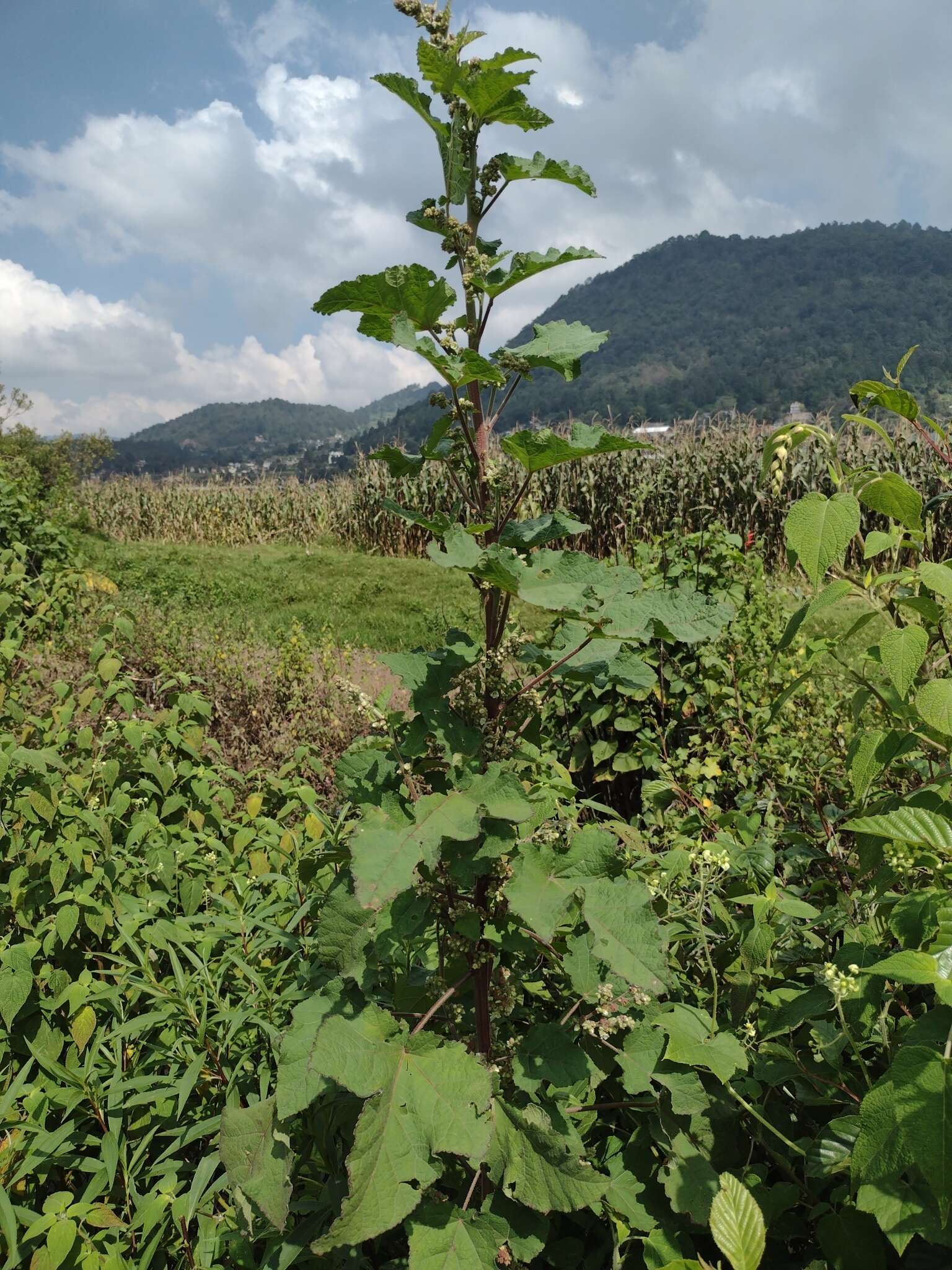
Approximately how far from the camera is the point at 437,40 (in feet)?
4.35

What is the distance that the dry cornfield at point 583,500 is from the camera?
13.3 metres

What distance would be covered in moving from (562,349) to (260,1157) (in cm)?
155

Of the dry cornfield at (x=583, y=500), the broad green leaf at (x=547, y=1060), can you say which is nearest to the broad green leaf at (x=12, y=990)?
the broad green leaf at (x=547, y=1060)

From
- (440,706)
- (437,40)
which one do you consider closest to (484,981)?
(440,706)

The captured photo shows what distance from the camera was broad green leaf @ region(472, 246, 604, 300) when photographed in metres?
1.27

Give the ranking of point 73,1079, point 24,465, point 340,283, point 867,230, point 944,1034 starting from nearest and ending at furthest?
point 944,1034 → point 340,283 → point 73,1079 → point 24,465 → point 867,230

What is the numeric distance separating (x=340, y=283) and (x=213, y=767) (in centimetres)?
302

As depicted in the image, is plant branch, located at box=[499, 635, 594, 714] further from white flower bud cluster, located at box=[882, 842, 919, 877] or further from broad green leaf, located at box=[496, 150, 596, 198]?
broad green leaf, located at box=[496, 150, 596, 198]

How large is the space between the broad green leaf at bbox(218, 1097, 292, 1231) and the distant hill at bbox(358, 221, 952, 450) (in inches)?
2798

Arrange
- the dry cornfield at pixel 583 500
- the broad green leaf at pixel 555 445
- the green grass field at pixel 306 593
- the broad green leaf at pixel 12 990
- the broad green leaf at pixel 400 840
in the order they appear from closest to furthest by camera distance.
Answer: the broad green leaf at pixel 400 840
the broad green leaf at pixel 555 445
the broad green leaf at pixel 12 990
the green grass field at pixel 306 593
the dry cornfield at pixel 583 500

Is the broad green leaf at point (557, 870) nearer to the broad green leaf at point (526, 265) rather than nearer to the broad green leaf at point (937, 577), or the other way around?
the broad green leaf at point (937, 577)

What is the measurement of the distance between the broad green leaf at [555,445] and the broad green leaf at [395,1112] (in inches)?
37.9

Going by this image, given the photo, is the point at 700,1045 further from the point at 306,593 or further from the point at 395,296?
the point at 306,593

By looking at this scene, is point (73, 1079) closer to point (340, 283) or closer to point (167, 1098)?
point (167, 1098)
